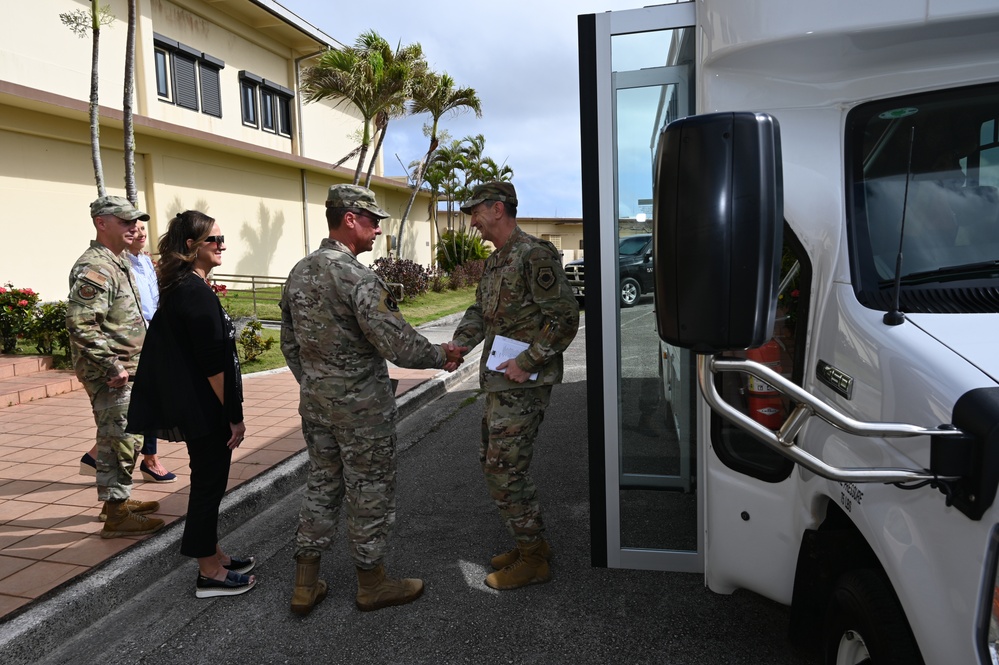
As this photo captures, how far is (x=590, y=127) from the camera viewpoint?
10.2ft

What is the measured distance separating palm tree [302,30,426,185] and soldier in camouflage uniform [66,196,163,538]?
41.3ft

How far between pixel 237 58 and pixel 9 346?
11.5 m

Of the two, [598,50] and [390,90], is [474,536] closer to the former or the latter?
[598,50]

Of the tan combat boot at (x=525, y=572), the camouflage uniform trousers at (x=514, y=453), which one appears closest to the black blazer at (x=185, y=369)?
the camouflage uniform trousers at (x=514, y=453)

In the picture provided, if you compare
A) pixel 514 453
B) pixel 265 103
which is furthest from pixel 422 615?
pixel 265 103

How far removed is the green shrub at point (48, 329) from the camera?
8116 millimetres

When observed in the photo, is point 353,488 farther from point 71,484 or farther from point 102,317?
point 71,484

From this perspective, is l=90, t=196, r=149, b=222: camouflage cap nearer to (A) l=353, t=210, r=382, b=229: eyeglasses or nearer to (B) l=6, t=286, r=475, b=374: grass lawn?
(A) l=353, t=210, r=382, b=229: eyeglasses

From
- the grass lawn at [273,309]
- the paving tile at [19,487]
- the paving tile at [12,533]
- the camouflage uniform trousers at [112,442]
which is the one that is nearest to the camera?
the paving tile at [12,533]

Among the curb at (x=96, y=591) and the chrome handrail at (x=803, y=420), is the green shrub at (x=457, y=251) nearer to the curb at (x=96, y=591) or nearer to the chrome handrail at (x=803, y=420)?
the curb at (x=96, y=591)

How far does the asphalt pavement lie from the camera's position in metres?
Result: 2.91

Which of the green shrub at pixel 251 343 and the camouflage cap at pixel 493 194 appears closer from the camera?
the camouflage cap at pixel 493 194

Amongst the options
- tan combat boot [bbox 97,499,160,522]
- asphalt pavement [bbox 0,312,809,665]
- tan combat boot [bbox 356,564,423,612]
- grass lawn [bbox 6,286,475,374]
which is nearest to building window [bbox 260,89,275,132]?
grass lawn [bbox 6,286,475,374]

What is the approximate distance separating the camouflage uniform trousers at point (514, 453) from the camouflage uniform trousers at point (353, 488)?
1.61 ft
